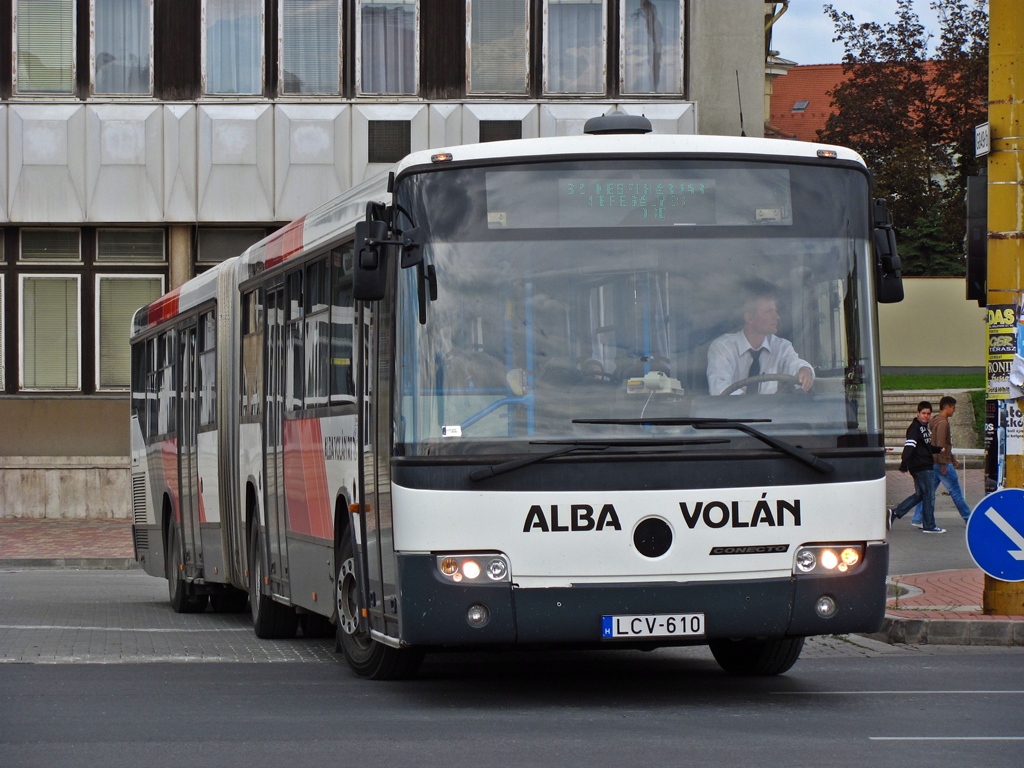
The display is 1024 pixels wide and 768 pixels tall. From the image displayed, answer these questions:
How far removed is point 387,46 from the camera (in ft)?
95.5

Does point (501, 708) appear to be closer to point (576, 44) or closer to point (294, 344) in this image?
point (294, 344)

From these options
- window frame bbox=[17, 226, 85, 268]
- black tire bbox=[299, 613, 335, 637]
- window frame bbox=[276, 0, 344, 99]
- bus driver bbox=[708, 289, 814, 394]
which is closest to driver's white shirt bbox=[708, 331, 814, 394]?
bus driver bbox=[708, 289, 814, 394]

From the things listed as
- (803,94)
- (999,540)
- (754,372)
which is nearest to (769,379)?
(754,372)

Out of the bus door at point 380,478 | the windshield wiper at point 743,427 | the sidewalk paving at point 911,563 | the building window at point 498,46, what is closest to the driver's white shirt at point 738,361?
the windshield wiper at point 743,427

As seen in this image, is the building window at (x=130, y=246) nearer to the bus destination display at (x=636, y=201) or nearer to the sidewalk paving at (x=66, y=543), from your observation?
the sidewalk paving at (x=66, y=543)

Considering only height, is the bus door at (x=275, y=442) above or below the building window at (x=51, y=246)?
below

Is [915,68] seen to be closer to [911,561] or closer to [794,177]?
[911,561]

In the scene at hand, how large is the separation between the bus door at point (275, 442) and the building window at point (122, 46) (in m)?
17.4

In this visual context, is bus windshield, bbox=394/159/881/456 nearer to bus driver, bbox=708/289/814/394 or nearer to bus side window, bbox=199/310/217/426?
bus driver, bbox=708/289/814/394

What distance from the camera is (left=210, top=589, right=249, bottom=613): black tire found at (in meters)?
16.8

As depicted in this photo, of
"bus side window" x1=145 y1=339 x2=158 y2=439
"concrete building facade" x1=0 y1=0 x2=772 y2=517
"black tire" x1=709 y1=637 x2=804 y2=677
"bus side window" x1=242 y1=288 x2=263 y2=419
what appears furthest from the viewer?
"concrete building facade" x1=0 y1=0 x2=772 y2=517

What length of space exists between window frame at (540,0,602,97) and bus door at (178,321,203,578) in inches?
537

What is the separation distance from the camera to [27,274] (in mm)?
29531

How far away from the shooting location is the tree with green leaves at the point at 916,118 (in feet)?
169
